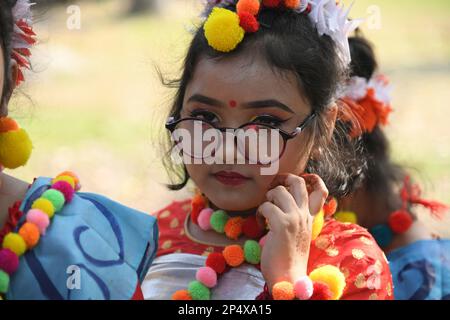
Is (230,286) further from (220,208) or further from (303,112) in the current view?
(303,112)

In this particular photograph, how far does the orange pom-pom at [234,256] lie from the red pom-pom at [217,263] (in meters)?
0.02

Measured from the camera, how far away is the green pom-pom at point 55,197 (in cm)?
276

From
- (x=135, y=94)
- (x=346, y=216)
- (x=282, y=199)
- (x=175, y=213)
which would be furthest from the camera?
(x=135, y=94)

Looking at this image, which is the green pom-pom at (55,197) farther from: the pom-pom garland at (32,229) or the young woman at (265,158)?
the young woman at (265,158)

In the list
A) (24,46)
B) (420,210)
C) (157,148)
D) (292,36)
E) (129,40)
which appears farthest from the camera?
(129,40)

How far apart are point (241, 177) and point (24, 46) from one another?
94cm

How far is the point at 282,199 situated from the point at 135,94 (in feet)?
25.5

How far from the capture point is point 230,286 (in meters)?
3.21

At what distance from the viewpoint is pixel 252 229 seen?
3.27 metres

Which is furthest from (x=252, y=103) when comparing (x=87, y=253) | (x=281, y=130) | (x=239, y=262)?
(x=87, y=253)

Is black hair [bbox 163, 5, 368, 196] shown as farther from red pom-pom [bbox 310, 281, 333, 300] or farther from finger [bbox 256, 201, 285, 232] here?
red pom-pom [bbox 310, 281, 333, 300]

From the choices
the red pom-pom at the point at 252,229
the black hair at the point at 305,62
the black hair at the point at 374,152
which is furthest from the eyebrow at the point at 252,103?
the black hair at the point at 374,152

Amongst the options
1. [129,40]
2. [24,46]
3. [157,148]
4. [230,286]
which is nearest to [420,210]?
[157,148]

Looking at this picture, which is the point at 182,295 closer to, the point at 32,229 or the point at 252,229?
the point at 252,229
